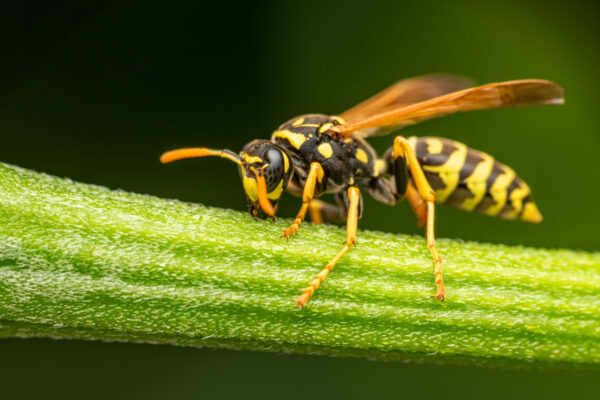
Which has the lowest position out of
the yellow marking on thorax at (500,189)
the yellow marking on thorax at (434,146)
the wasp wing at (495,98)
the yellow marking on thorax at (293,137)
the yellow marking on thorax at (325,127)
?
the yellow marking on thorax at (500,189)

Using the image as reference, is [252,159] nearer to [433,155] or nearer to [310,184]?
[310,184]

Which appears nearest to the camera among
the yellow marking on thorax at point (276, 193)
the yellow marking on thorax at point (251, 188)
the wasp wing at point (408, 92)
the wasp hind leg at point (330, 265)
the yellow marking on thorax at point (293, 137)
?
the wasp hind leg at point (330, 265)

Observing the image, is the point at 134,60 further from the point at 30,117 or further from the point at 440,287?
the point at 440,287

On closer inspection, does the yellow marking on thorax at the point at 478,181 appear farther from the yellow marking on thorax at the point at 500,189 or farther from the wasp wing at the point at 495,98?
the wasp wing at the point at 495,98

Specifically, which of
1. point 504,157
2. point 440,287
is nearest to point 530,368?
point 440,287

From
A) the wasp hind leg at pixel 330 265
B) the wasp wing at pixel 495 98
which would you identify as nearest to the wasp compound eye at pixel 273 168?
the wasp hind leg at pixel 330 265

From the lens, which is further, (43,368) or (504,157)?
(504,157)

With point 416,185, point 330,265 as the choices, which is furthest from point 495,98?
point 330,265
